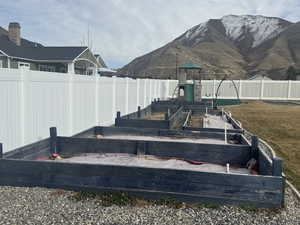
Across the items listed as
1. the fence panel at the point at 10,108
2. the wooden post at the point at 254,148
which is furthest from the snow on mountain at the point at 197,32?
the fence panel at the point at 10,108

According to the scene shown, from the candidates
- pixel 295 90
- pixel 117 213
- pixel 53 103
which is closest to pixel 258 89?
pixel 295 90

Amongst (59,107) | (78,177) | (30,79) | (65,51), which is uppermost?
(65,51)

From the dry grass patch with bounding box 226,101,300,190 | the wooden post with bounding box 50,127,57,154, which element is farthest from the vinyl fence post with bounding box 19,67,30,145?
the dry grass patch with bounding box 226,101,300,190

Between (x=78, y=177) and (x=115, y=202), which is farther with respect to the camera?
(x=78, y=177)

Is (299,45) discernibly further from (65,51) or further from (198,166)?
(198,166)

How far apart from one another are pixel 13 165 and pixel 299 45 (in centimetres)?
8983

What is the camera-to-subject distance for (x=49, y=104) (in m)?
5.48

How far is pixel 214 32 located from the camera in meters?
111

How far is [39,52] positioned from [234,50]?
8402 cm

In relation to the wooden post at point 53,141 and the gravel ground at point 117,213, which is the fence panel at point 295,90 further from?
the wooden post at point 53,141

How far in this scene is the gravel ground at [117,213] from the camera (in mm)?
3096

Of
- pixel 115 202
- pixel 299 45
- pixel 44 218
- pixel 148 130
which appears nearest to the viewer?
pixel 44 218

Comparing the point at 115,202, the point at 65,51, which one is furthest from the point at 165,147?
the point at 65,51

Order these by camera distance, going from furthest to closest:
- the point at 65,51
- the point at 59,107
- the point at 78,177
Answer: the point at 65,51, the point at 59,107, the point at 78,177
